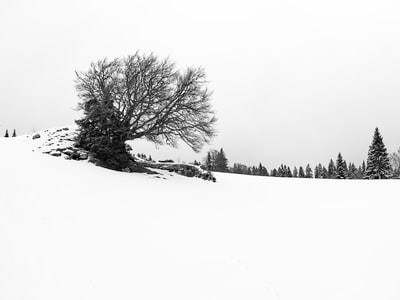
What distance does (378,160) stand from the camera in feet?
125

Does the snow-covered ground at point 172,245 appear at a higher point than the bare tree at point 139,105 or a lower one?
lower

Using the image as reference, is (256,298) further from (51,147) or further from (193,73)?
(193,73)

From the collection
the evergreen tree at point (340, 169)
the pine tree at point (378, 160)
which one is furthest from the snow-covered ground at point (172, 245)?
the evergreen tree at point (340, 169)

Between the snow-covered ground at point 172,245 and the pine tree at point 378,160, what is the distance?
30.0 m

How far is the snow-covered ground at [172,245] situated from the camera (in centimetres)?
525

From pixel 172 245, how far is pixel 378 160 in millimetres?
40668

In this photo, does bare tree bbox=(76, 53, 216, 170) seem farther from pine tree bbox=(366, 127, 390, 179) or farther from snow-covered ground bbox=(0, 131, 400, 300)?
pine tree bbox=(366, 127, 390, 179)

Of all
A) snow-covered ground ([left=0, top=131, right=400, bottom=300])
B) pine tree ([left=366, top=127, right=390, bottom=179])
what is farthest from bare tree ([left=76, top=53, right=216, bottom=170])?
pine tree ([left=366, top=127, right=390, bottom=179])

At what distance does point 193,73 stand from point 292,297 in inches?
658

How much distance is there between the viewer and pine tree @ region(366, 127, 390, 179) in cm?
3759

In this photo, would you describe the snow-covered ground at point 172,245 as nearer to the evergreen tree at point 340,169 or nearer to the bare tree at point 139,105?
the bare tree at point 139,105

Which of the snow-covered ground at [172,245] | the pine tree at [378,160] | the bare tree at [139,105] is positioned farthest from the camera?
the pine tree at [378,160]

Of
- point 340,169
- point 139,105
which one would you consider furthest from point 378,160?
point 139,105

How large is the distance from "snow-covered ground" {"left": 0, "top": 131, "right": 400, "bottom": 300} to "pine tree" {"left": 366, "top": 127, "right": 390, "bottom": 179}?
30.0 m
